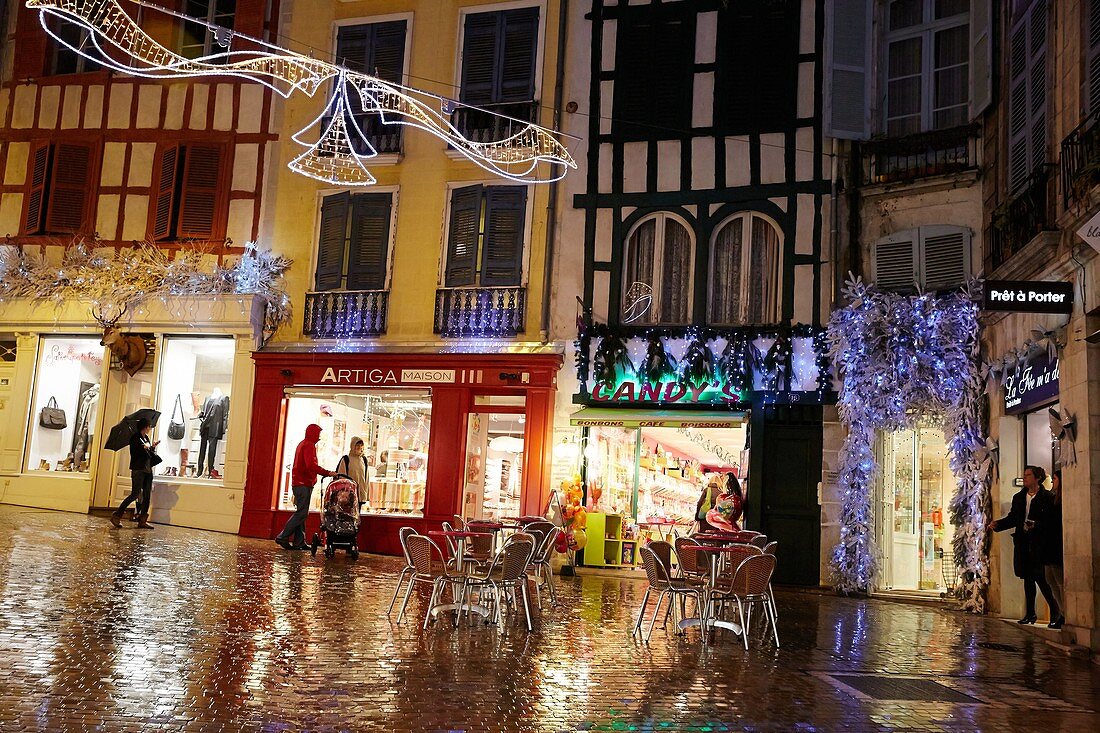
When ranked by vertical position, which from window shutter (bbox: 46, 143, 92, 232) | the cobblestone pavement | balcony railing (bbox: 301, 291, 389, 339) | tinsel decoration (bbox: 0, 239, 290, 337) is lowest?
the cobblestone pavement

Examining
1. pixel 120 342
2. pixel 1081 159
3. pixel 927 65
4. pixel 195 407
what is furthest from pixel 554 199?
pixel 1081 159

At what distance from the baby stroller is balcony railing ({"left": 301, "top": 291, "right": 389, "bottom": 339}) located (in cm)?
297

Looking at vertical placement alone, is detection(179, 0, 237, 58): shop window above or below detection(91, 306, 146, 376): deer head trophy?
above

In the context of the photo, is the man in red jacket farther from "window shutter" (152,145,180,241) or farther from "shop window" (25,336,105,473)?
"window shutter" (152,145,180,241)

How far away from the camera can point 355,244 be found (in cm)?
1576

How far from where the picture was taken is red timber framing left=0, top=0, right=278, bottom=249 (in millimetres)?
16391

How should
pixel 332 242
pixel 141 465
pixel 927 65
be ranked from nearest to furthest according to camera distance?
pixel 927 65, pixel 141 465, pixel 332 242

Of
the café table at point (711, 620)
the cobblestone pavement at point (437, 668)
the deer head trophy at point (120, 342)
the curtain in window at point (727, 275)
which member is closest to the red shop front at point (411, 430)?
the deer head trophy at point (120, 342)

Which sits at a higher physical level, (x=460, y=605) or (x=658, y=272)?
(x=658, y=272)

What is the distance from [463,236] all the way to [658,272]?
2919 millimetres

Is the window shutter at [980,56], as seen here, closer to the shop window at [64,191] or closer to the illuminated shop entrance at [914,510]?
the illuminated shop entrance at [914,510]

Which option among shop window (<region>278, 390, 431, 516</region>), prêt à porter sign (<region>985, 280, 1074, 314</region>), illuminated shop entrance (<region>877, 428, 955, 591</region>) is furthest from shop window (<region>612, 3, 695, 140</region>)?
prêt à porter sign (<region>985, 280, 1074, 314</region>)

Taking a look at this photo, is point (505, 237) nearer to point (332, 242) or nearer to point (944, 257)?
point (332, 242)

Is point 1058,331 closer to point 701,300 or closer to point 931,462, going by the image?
point 931,462
